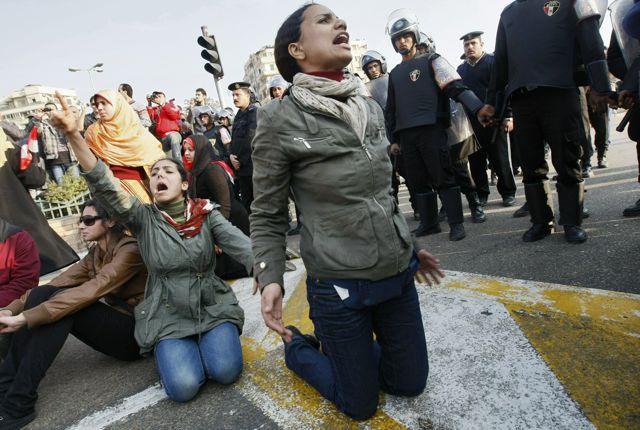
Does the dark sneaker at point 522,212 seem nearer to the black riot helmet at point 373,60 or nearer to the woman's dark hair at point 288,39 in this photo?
the black riot helmet at point 373,60

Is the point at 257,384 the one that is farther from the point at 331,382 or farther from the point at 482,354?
the point at 482,354

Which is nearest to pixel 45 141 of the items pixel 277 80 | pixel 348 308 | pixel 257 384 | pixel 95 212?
pixel 277 80

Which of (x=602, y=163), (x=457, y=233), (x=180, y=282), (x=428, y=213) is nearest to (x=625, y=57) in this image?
(x=457, y=233)

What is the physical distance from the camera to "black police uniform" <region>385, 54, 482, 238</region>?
4250mm

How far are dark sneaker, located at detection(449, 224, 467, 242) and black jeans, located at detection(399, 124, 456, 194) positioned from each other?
43 centimetres

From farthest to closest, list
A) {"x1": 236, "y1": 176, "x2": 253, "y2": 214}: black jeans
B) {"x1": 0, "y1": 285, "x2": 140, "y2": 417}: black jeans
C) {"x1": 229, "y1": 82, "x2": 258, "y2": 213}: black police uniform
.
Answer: {"x1": 236, "y1": 176, "x2": 253, "y2": 214}: black jeans
{"x1": 229, "y1": 82, "x2": 258, "y2": 213}: black police uniform
{"x1": 0, "y1": 285, "x2": 140, "y2": 417}: black jeans

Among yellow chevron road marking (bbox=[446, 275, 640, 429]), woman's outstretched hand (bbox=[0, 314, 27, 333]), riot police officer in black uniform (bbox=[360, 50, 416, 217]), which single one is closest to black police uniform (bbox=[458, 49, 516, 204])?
riot police officer in black uniform (bbox=[360, 50, 416, 217])

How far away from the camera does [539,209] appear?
372 centimetres

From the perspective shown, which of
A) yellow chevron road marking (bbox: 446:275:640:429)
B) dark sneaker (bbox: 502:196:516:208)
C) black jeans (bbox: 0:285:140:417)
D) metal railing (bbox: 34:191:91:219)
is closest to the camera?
yellow chevron road marking (bbox: 446:275:640:429)

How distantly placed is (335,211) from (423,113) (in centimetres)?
297

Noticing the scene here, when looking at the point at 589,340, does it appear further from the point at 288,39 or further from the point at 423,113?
the point at 423,113

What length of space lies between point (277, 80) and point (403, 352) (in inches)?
250

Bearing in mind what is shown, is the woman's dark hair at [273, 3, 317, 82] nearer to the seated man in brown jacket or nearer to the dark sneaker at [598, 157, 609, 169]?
the seated man in brown jacket

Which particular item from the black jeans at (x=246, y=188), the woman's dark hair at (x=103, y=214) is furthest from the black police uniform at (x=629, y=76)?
the black jeans at (x=246, y=188)
